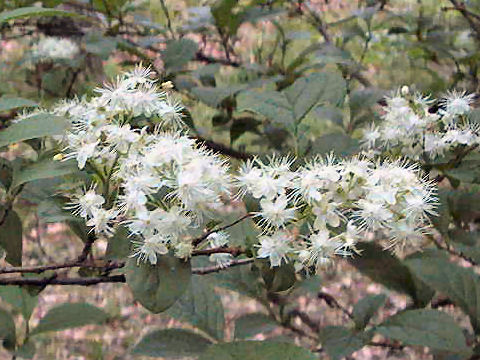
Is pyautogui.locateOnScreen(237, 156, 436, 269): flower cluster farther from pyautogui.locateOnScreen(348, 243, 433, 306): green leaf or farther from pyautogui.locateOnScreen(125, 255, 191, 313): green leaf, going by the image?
pyautogui.locateOnScreen(348, 243, 433, 306): green leaf

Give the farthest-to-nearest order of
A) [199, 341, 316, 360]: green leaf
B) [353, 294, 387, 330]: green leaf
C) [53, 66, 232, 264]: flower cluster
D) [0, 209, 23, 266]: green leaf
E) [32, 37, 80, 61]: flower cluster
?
[32, 37, 80, 61]: flower cluster < [353, 294, 387, 330]: green leaf < [0, 209, 23, 266]: green leaf < [199, 341, 316, 360]: green leaf < [53, 66, 232, 264]: flower cluster

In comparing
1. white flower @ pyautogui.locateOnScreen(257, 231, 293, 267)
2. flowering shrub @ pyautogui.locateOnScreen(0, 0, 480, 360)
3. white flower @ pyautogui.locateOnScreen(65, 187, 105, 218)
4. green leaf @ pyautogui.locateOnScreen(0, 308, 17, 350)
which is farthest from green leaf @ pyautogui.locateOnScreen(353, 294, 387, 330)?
green leaf @ pyautogui.locateOnScreen(0, 308, 17, 350)

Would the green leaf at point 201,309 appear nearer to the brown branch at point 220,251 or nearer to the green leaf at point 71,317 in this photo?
the green leaf at point 71,317

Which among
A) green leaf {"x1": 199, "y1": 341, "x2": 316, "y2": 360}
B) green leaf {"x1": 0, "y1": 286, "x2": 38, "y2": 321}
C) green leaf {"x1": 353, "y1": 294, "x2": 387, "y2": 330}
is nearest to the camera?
green leaf {"x1": 199, "y1": 341, "x2": 316, "y2": 360}

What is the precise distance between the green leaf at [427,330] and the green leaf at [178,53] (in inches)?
27.7

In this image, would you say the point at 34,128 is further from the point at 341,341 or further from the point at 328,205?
the point at 341,341

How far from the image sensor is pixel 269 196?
28.4 inches

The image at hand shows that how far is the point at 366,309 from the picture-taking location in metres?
1.11

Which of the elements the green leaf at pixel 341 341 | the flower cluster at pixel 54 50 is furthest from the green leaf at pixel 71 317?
the flower cluster at pixel 54 50

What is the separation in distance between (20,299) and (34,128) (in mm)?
668

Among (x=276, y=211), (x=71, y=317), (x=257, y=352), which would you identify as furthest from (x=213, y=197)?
(x=71, y=317)

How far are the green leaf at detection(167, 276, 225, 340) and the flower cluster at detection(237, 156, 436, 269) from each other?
14.5 inches

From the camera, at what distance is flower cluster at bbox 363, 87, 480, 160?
1.02 meters

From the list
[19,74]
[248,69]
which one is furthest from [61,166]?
[19,74]
